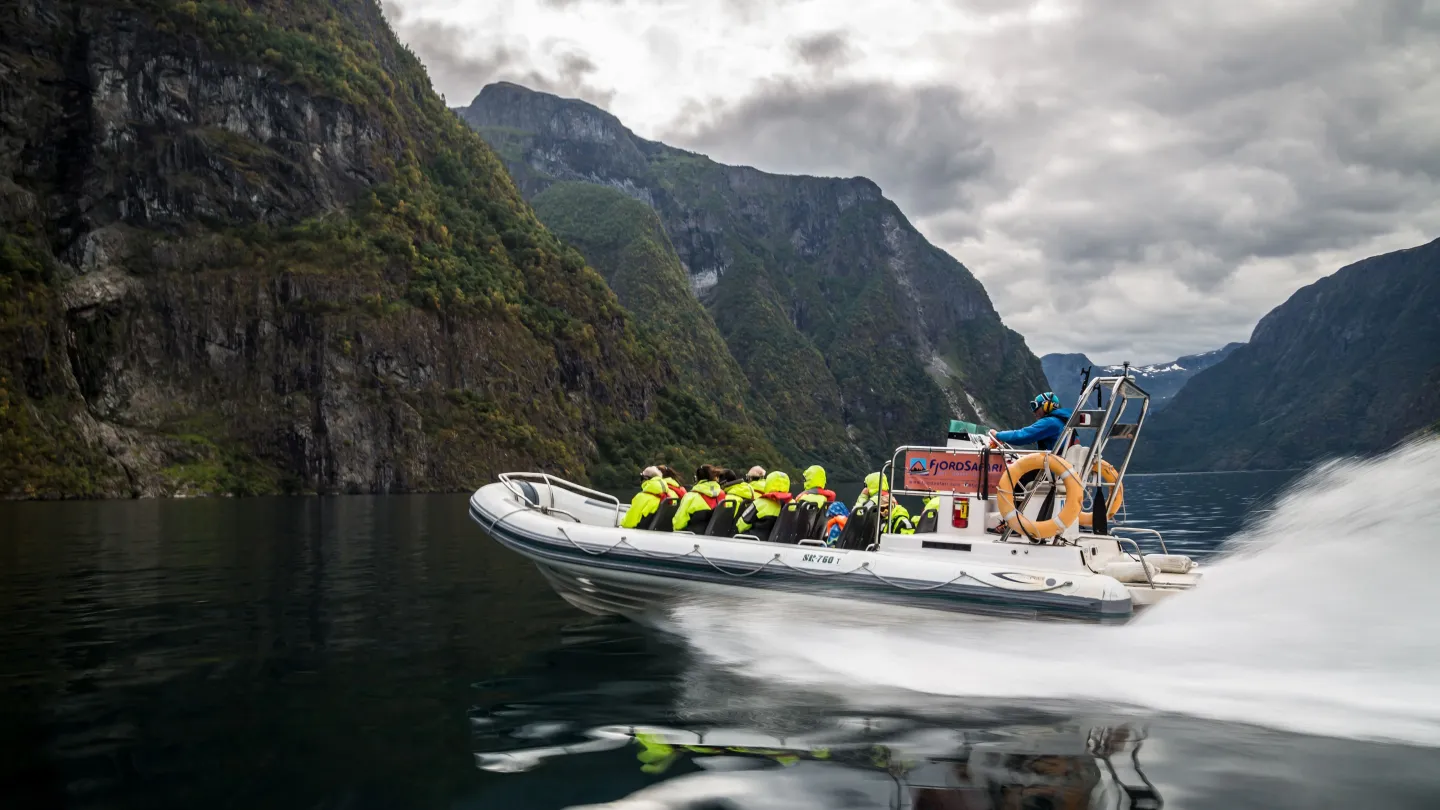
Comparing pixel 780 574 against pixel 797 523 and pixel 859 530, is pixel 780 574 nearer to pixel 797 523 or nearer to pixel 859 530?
pixel 797 523

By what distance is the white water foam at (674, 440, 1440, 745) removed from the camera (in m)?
7.34

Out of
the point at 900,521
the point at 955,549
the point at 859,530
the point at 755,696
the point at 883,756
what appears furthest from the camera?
the point at 900,521

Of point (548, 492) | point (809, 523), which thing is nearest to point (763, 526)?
point (809, 523)

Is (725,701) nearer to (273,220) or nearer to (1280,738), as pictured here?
(1280,738)

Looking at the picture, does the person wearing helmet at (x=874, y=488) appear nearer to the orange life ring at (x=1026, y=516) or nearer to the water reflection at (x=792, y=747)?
the orange life ring at (x=1026, y=516)

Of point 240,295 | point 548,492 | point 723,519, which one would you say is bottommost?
point 723,519

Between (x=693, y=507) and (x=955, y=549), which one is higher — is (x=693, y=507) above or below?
above

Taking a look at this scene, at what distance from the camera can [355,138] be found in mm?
100312

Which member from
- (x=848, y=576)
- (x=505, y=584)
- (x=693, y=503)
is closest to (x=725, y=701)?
(x=848, y=576)

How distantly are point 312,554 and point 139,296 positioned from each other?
69410mm

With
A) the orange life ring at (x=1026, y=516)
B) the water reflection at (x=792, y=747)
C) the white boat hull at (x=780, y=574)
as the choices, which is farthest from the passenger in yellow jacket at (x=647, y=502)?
the orange life ring at (x=1026, y=516)

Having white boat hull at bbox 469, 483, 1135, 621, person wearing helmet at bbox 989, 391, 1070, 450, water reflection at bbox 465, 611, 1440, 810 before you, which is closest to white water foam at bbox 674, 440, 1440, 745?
white boat hull at bbox 469, 483, 1135, 621

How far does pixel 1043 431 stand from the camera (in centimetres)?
1098

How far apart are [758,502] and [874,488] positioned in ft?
4.67
